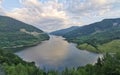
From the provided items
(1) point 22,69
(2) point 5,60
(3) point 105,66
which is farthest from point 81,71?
(2) point 5,60

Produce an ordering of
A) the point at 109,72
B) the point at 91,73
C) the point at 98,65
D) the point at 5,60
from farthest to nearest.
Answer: the point at 5,60, the point at 98,65, the point at 91,73, the point at 109,72

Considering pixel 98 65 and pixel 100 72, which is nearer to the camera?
pixel 100 72

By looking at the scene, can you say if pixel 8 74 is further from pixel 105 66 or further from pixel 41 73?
pixel 105 66

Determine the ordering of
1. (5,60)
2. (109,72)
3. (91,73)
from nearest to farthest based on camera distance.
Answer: (109,72) < (91,73) < (5,60)

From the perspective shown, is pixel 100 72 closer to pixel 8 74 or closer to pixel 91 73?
pixel 91 73

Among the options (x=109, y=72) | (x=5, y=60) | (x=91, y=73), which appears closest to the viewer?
(x=109, y=72)

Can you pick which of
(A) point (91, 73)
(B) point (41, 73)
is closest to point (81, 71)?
(A) point (91, 73)

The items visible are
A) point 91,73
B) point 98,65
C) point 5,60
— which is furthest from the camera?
point 5,60

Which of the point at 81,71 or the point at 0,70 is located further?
the point at 0,70
